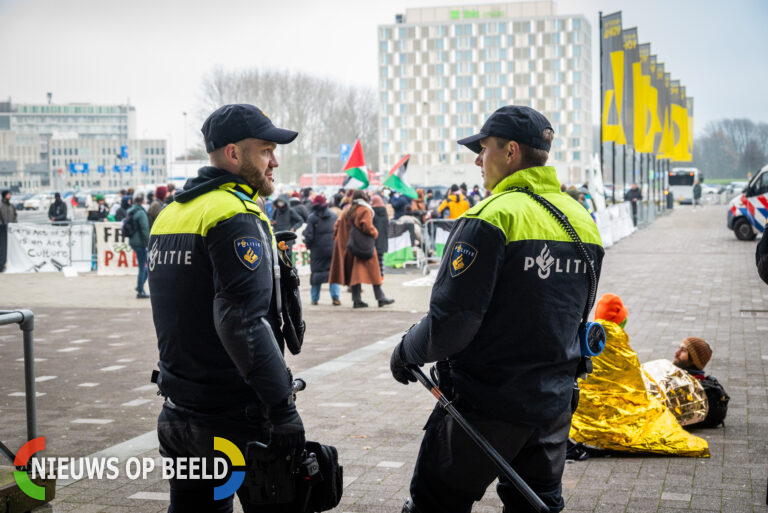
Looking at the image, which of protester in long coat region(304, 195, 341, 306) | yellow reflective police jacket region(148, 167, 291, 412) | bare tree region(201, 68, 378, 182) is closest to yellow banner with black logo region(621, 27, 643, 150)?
protester in long coat region(304, 195, 341, 306)

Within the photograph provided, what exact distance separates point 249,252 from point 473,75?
144 metres

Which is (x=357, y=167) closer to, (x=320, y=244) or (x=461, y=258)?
(x=320, y=244)

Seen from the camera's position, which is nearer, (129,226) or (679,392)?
(679,392)

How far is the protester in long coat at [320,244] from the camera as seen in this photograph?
46.6 ft

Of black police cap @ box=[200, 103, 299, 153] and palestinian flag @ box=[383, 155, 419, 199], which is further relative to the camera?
palestinian flag @ box=[383, 155, 419, 199]

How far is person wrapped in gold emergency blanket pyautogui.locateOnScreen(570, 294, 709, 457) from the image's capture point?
17.7 feet

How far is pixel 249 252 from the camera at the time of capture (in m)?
2.77

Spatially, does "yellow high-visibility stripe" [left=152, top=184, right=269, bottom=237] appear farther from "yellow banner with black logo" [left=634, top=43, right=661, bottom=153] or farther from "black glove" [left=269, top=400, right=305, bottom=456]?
"yellow banner with black logo" [left=634, top=43, right=661, bottom=153]

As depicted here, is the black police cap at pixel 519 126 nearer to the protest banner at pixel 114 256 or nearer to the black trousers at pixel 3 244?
the protest banner at pixel 114 256

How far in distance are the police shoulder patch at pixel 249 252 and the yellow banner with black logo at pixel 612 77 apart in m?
26.7

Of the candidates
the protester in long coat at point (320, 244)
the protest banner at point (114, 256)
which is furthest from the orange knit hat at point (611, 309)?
the protest banner at point (114, 256)

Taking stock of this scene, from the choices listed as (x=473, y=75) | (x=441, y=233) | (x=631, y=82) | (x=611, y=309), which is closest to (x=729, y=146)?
(x=473, y=75)

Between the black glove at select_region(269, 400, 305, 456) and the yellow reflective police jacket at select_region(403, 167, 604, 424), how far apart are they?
0.46 meters

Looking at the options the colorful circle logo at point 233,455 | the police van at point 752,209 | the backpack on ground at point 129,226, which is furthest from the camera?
the police van at point 752,209
